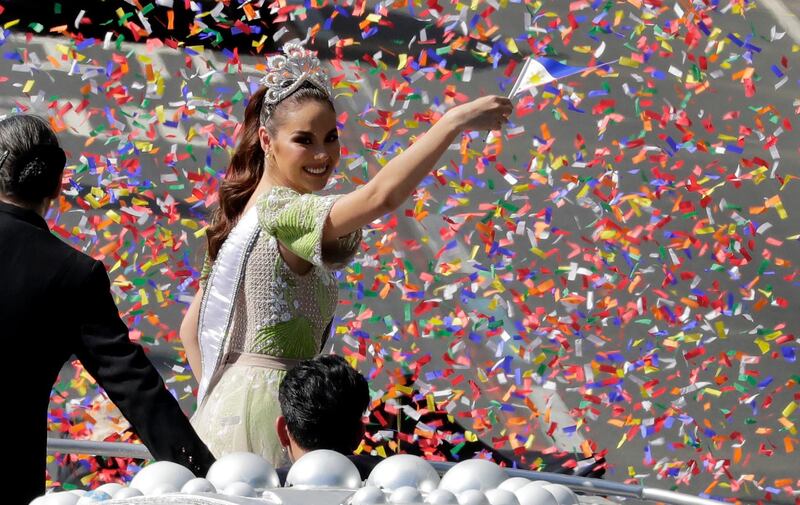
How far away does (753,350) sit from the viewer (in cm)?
582

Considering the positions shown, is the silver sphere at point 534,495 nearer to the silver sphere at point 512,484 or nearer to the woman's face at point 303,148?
the silver sphere at point 512,484

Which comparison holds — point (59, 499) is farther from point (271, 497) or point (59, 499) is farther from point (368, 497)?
point (368, 497)

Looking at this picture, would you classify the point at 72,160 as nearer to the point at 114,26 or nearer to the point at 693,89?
the point at 114,26

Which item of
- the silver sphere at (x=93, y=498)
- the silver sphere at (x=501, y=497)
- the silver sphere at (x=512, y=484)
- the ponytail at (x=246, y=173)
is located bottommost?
the silver sphere at (x=93, y=498)

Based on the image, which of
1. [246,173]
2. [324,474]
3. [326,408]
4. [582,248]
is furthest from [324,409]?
[582,248]

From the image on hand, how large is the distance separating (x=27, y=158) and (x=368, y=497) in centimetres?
100

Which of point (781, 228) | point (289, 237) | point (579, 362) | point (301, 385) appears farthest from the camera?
point (781, 228)

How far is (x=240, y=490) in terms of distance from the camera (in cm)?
153

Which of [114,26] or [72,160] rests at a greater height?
[114,26]

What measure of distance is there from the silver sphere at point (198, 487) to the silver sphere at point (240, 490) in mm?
19

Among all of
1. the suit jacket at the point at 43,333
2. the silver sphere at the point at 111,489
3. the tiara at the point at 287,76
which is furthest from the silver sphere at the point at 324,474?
the tiara at the point at 287,76

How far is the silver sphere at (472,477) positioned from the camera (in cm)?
156

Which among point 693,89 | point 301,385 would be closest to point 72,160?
point 693,89

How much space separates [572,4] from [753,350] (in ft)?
5.85
